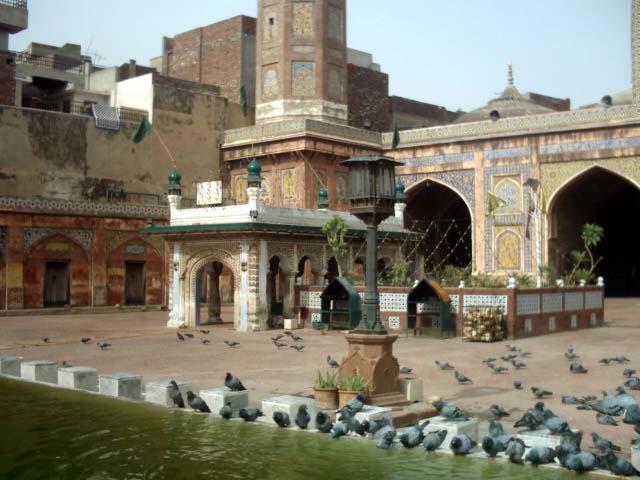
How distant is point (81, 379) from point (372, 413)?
443 centimetres

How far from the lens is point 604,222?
34281 millimetres

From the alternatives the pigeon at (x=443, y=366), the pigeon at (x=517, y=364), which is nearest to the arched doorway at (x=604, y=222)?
the pigeon at (x=517, y=364)

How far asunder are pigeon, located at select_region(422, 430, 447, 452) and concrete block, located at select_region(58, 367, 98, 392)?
4915 millimetres

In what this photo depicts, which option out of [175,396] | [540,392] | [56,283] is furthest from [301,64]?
[175,396]

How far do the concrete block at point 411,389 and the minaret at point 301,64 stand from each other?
70.5 ft

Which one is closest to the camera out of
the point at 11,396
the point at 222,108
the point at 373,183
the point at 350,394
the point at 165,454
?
the point at 165,454

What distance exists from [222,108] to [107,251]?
345 inches

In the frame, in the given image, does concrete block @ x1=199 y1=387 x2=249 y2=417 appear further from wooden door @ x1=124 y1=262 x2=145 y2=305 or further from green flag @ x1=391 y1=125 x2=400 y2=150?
green flag @ x1=391 y1=125 x2=400 y2=150

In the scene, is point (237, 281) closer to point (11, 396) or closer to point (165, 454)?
point (11, 396)

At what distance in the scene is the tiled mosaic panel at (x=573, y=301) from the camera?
19.4 metres

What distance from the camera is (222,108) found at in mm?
32594

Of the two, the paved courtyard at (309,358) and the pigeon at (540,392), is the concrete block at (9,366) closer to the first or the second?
the paved courtyard at (309,358)

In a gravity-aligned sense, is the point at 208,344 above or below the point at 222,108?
below

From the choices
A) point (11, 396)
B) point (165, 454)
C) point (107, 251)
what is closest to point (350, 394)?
point (165, 454)
